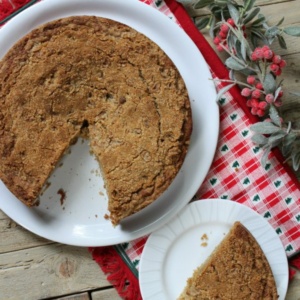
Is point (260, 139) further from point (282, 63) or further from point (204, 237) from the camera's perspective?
point (204, 237)

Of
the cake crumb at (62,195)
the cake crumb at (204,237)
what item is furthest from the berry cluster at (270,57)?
the cake crumb at (62,195)

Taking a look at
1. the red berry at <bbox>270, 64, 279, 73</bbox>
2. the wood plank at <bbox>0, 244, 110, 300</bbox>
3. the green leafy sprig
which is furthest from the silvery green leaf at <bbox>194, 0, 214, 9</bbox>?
the wood plank at <bbox>0, 244, 110, 300</bbox>

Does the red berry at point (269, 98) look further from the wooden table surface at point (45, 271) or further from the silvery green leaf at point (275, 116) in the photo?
the wooden table surface at point (45, 271)

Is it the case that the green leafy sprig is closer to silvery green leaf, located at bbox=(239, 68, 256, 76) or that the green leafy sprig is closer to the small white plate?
silvery green leaf, located at bbox=(239, 68, 256, 76)

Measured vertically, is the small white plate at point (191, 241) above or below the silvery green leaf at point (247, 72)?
below

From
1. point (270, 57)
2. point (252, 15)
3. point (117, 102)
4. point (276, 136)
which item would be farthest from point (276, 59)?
point (117, 102)

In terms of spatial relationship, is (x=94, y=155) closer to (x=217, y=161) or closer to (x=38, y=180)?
(x=38, y=180)
